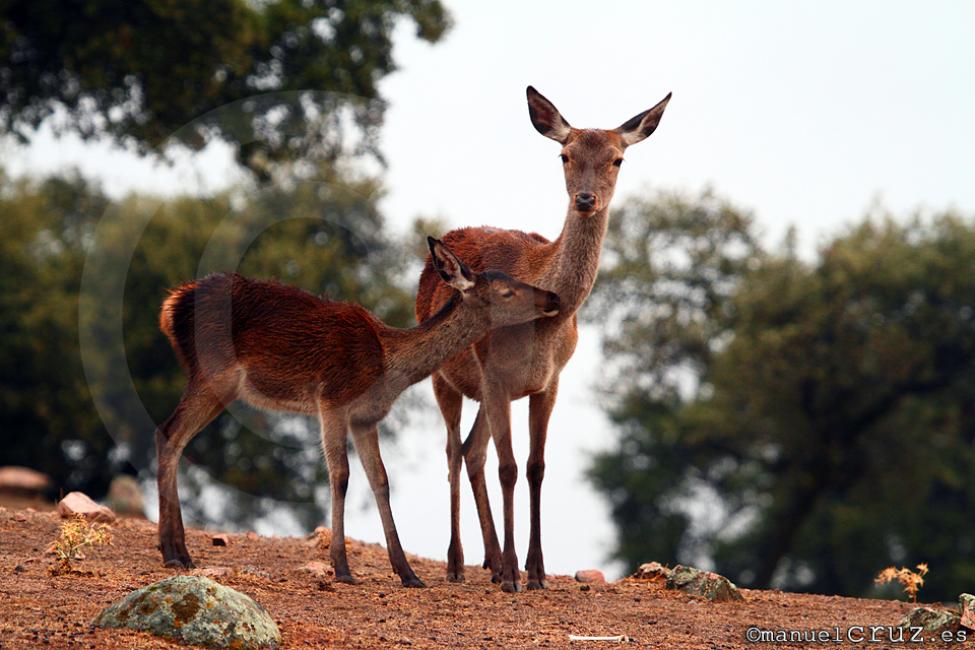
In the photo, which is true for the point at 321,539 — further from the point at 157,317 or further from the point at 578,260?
the point at 157,317

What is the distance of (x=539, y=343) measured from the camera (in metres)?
11.0

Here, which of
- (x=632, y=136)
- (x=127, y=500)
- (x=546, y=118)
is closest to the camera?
(x=632, y=136)

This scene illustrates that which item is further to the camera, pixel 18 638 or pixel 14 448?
pixel 14 448

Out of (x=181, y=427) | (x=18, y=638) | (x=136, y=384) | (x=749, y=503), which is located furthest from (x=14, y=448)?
(x=18, y=638)

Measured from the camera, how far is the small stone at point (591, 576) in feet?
39.4

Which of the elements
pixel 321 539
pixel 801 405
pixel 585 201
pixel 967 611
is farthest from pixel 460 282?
pixel 801 405

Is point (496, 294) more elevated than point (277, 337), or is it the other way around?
point (496, 294)

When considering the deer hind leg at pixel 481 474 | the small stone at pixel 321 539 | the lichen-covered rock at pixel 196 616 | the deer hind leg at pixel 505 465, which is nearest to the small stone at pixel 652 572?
the deer hind leg at pixel 481 474

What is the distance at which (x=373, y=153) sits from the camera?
2347 cm

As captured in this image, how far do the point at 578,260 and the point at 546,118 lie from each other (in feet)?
4.52

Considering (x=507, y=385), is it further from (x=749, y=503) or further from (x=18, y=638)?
(x=749, y=503)

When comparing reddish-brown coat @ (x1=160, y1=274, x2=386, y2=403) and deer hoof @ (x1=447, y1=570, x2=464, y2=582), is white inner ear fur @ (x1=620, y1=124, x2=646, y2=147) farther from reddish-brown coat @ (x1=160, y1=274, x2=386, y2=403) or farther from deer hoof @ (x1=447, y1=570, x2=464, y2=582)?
deer hoof @ (x1=447, y1=570, x2=464, y2=582)

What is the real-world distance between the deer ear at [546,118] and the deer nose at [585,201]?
0.89 meters

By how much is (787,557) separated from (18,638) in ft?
110
